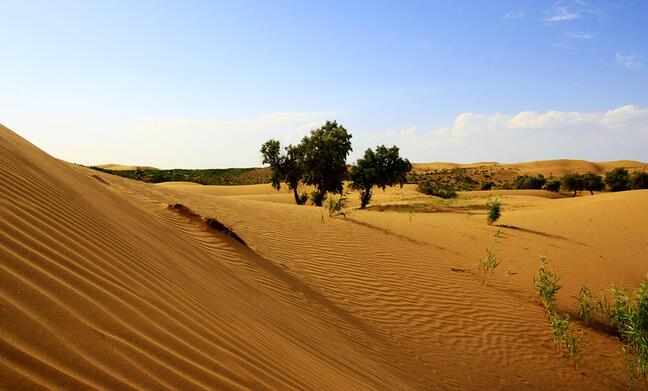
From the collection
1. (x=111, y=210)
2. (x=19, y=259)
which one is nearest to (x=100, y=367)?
(x=19, y=259)

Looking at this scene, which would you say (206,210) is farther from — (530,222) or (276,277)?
(530,222)

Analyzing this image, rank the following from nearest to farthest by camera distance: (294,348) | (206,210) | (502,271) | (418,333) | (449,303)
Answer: (294,348) < (418,333) < (449,303) < (502,271) < (206,210)

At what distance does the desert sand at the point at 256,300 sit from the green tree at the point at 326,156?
11956 mm

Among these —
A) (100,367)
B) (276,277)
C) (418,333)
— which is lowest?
(418,333)

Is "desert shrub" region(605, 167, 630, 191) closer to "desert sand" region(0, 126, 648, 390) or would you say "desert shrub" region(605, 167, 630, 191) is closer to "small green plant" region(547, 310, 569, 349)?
"desert sand" region(0, 126, 648, 390)

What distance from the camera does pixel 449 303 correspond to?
296 inches

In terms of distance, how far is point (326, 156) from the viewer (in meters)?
24.2

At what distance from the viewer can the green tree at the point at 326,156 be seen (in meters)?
24.2

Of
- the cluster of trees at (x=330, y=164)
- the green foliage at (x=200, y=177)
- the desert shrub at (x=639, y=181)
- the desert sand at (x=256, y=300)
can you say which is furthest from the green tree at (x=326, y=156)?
the green foliage at (x=200, y=177)

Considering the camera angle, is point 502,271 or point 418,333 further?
point 502,271

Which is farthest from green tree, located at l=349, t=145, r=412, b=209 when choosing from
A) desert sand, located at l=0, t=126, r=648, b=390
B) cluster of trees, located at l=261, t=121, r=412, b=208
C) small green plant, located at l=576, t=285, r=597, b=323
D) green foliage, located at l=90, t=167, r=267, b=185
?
green foliage, located at l=90, t=167, r=267, b=185

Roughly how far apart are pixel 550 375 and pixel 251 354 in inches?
183

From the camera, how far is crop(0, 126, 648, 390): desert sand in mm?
2098

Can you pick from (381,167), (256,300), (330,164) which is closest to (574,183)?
(381,167)
